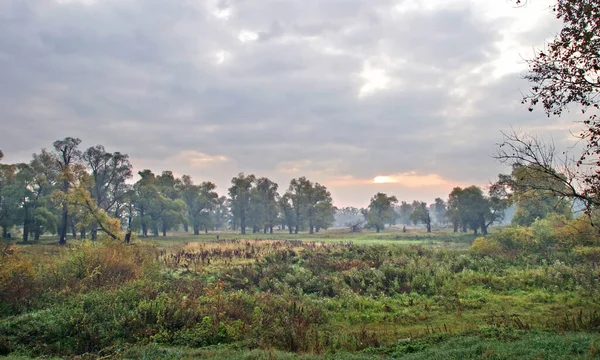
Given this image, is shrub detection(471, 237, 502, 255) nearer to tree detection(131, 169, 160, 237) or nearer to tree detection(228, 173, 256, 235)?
tree detection(131, 169, 160, 237)

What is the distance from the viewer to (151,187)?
76.6 meters

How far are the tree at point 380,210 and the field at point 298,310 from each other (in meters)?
76.5

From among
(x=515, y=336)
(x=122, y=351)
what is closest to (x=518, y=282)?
(x=515, y=336)

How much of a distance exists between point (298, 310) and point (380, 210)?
94.3 meters

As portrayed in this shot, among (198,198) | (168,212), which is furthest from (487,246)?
(198,198)

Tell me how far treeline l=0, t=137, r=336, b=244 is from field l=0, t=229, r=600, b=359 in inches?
743

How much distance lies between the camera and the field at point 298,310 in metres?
10.7

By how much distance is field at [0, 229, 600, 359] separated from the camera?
35.1 feet

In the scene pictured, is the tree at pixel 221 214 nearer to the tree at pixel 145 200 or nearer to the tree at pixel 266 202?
the tree at pixel 266 202

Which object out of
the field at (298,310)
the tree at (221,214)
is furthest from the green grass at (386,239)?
the tree at (221,214)

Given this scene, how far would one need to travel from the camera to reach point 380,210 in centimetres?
10650

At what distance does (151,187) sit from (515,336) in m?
75.9

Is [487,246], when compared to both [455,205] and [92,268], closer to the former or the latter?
[92,268]

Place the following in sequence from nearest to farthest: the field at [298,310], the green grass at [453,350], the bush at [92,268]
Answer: the green grass at [453,350]
the field at [298,310]
the bush at [92,268]
